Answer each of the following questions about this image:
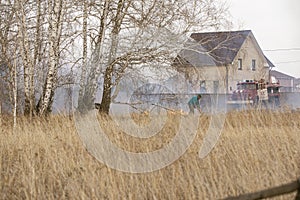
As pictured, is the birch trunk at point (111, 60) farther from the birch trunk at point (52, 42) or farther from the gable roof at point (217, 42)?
the gable roof at point (217, 42)

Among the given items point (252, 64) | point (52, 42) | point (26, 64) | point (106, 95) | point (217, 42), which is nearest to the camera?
point (52, 42)

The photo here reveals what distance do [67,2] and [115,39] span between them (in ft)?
5.80

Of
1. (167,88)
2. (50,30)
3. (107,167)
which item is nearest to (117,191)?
(107,167)

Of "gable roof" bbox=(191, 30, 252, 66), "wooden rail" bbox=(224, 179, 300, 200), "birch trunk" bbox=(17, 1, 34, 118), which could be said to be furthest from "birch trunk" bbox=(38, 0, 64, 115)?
"wooden rail" bbox=(224, 179, 300, 200)

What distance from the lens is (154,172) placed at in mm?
5555

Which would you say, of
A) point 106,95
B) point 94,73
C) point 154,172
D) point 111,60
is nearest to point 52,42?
point 94,73

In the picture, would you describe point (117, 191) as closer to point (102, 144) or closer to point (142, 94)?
point (102, 144)

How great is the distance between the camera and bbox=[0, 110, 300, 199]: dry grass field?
191 inches

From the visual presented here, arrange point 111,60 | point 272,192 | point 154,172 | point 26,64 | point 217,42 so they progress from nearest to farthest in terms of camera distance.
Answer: point 272,192
point 154,172
point 26,64
point 111,60
point 217,42

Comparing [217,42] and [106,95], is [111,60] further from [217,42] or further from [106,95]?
[217,42]

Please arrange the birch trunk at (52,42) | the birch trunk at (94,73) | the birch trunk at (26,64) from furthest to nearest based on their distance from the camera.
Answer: the birch trunk at (94,73) → the birch trunk at (52,42) → the birch trunk at (26,64)

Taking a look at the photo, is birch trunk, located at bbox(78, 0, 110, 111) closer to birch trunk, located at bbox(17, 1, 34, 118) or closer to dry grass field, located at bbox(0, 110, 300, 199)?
birch trunk, located at bbox(17, 1, 34, 118)

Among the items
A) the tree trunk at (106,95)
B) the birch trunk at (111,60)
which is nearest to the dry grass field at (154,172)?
the birch trunk at (111,60)

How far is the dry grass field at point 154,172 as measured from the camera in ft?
15.9
